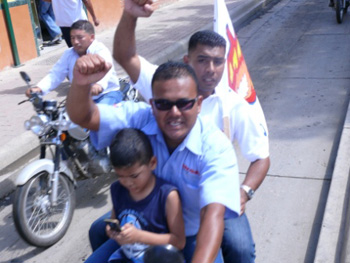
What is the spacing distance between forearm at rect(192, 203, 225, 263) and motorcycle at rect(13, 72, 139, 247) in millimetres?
2329

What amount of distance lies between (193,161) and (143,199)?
0.86 ft

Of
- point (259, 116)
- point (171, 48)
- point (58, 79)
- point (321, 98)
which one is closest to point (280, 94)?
point (321, 98)

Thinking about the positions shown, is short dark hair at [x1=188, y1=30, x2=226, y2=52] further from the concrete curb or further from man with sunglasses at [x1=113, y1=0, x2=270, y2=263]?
the concrete curb

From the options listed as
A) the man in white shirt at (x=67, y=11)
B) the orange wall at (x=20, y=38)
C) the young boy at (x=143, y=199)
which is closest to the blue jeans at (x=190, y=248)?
the young boy at (x=143, y=199)

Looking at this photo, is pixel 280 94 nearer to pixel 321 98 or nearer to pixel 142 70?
pixel 321 98

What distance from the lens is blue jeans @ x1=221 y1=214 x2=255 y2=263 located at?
2736 millimetres

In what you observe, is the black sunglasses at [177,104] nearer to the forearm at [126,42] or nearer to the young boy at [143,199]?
the young boy at [143,199]

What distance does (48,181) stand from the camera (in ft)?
14.3

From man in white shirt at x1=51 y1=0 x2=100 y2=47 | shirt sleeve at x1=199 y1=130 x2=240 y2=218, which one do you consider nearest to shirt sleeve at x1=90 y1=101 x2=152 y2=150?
shirt sleeve at x1=199 y1=130 x2=240 y2=218

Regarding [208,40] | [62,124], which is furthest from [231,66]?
[62,124]

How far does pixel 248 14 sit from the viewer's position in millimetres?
14758

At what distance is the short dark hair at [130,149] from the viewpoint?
7.39ft

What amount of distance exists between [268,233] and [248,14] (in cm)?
1114

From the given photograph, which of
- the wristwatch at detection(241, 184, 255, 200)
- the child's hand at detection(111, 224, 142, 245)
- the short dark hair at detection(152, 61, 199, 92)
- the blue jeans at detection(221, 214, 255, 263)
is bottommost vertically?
the blue jeans at detection(221, 214, 255, 263)
